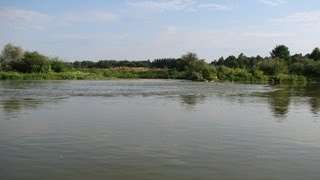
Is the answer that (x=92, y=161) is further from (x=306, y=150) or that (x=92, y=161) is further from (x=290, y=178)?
(x=306, y=150)

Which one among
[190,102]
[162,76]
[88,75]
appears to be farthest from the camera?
[162,76]

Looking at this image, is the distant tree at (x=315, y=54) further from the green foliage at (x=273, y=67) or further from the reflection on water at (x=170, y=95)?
the reflection on water at (x=170, y=95)

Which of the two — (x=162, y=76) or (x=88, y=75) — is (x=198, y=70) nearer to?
(x=162, y=76)

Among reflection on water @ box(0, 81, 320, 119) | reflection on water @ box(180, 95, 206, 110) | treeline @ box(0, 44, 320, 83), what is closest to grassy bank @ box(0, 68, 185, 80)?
treeline @ box(0, 44, 320, 83)

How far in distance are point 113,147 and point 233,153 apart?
332cm

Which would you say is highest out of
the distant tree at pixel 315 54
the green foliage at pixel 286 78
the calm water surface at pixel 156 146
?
the distant tree at pixel 315 54

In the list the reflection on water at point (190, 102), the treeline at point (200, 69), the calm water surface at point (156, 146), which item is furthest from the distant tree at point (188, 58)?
the calm water surface at point (156, 146)

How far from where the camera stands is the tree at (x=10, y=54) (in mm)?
92594

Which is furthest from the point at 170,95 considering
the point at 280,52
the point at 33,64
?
the point at 280,52

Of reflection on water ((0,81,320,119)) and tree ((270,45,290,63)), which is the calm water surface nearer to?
reflection on water ((0,81,320,119))

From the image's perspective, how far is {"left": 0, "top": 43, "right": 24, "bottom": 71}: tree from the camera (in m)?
92.6

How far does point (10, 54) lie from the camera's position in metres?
94.2

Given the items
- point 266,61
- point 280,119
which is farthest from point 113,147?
point 266,61

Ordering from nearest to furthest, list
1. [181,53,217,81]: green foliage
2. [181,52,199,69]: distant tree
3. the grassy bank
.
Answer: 1. the grassy bank
2. [181,53,217,81]: green foliage
3. [181,52,199,69]: distant tree
